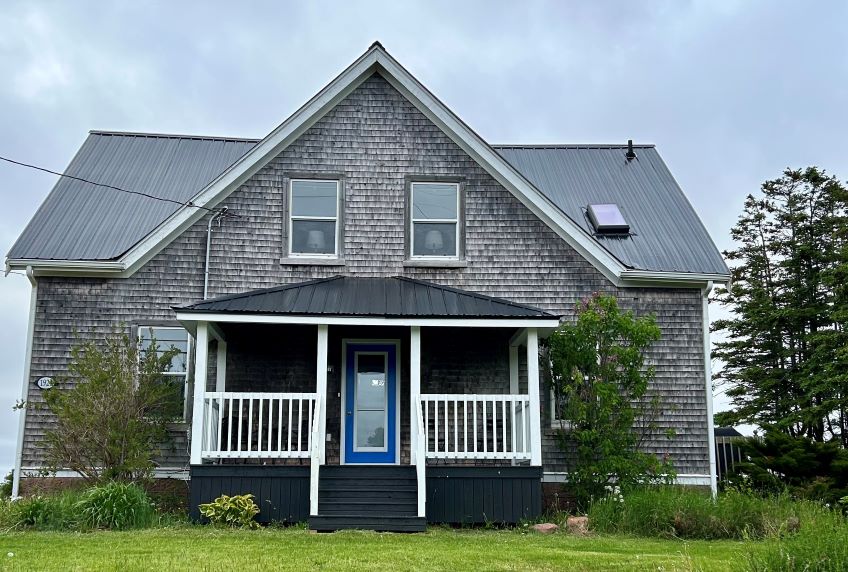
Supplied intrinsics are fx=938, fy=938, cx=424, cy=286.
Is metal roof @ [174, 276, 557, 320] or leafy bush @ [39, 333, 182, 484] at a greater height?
metal roof @ [174, 276, 557, 320]

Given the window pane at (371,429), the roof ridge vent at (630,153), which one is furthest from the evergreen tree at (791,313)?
the window pane at (371,429)

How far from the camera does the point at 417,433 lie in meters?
13.2

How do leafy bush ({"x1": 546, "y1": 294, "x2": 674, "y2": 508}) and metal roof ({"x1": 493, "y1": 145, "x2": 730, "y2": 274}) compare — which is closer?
leafy bush ({"x1": 546, "y1": 294, "x2": 674, "y2": 508})

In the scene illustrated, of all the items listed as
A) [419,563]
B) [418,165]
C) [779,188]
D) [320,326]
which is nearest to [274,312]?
[320,326]

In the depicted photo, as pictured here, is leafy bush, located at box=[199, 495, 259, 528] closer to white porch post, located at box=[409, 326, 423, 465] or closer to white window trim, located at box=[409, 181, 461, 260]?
white porch post, located at box=[409, 326, 423, 465]

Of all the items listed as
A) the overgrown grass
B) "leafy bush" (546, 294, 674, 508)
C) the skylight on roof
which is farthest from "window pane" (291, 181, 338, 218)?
the overgrown grass

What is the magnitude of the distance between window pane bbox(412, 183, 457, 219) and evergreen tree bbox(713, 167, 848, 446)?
37.7 feet

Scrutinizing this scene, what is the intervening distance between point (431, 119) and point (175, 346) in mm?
5713

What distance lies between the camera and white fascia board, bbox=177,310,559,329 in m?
13.4

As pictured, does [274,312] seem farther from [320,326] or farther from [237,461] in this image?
[237,461]

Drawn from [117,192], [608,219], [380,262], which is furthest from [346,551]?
[117,192]

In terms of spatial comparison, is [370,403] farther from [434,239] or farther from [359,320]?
[434,239]

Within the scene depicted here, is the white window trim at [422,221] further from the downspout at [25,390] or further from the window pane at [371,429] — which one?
the downspout at [25,390]

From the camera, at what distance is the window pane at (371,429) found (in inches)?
593
